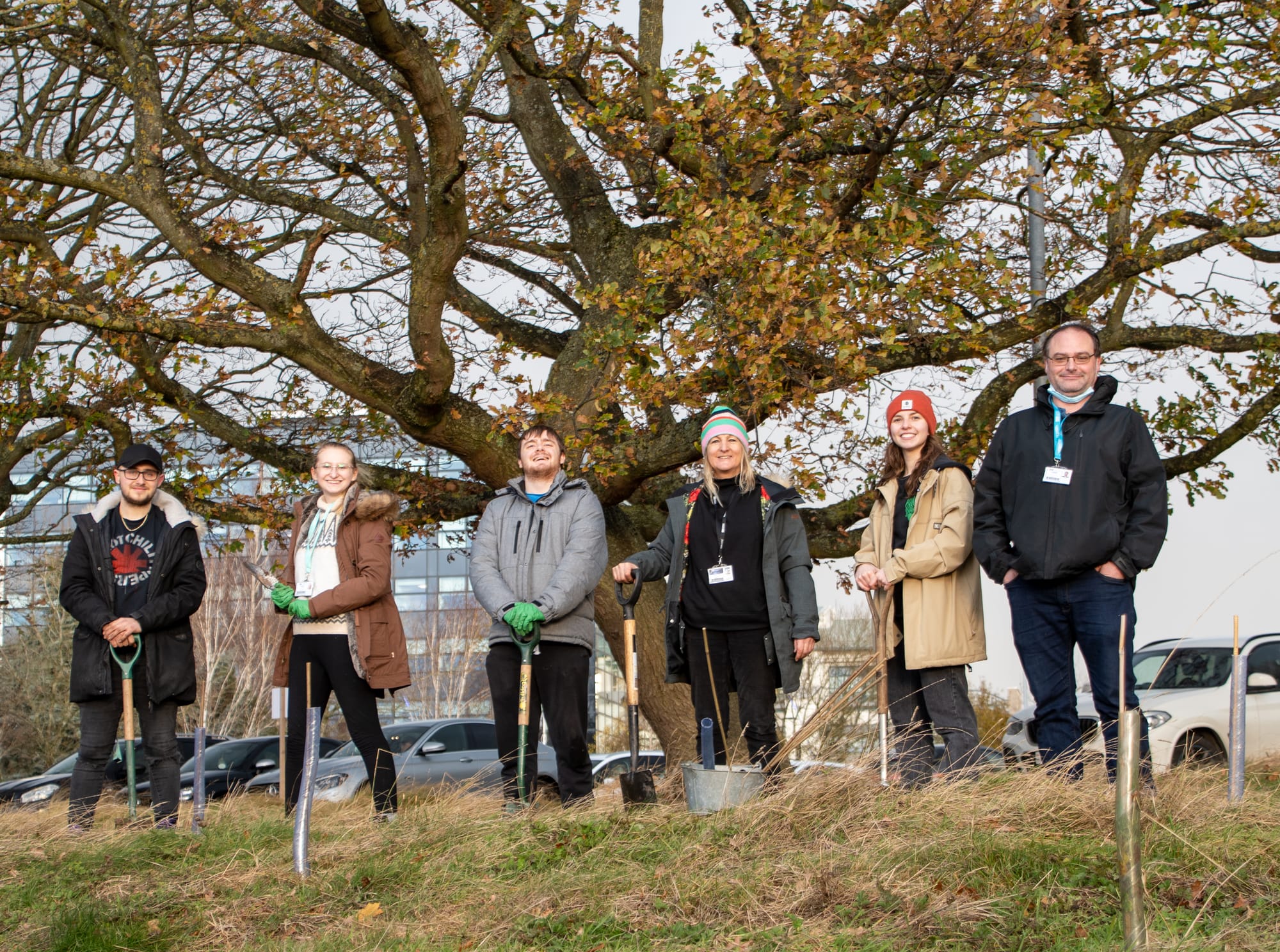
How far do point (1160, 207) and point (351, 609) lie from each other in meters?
7.40

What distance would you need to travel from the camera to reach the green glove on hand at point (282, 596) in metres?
5.81

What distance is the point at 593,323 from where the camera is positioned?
10.2 metres

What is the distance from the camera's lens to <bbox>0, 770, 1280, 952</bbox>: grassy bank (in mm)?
3328

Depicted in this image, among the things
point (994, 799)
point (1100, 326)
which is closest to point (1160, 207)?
point (1100, 326)

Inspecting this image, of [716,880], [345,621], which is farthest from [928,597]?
[345,621]

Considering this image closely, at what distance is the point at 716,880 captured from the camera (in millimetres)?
3697

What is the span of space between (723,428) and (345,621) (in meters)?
1.95

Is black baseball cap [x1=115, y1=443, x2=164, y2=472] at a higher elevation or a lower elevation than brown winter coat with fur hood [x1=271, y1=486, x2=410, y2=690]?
higher

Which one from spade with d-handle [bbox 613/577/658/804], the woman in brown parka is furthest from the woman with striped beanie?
the woman in brown parka

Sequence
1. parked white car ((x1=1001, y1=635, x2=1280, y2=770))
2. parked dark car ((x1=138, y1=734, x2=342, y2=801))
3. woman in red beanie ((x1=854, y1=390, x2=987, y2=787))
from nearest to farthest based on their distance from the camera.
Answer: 1. woman in red beanie ((x1=854, y1=390, x2=987, y2=787))
2. parked white car ((x1=1001, y1=635, x2=1280, y2=770))
3. parked dark car ((x1=138, y1=734, x2=342, y2=801))

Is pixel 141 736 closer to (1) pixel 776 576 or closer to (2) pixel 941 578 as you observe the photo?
(1) pixel 776 576

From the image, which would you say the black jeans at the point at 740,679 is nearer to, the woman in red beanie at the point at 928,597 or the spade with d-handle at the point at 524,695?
the woman in red beanie at the point at 928,597

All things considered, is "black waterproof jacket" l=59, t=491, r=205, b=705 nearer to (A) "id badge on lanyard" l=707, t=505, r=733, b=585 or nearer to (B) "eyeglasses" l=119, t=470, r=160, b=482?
(B) "eyeglasses" l=119, t=470, r=160, b=482

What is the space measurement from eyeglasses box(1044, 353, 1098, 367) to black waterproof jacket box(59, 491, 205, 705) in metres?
3.78
